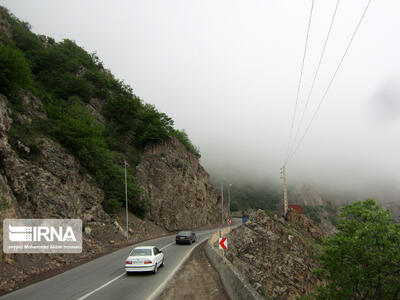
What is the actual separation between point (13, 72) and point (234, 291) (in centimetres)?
2769

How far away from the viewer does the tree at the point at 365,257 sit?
42.3 ft

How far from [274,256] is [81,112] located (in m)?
35.3

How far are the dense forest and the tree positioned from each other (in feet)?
82.6

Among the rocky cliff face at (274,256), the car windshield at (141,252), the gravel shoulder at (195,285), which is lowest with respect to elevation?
the rocky cliff face at (274,256)

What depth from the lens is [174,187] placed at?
2035 inches

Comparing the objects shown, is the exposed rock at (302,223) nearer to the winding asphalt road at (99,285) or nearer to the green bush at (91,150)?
the green bush at (91,150)

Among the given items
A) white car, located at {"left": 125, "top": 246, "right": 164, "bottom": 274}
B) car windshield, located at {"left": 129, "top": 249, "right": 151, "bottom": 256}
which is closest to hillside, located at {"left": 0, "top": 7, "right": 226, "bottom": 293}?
white car, located at {"left": 125, "top": 246, "right": 164, "bottom": 274}

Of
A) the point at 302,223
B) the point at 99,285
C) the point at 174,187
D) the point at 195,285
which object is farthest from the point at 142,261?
the point at 302,223

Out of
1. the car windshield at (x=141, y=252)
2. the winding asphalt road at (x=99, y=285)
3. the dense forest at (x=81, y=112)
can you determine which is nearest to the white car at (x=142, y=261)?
the car windshield at (x=141, y=252)

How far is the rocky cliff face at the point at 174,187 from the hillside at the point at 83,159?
211 millimetres

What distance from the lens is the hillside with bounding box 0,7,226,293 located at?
18.2 meters

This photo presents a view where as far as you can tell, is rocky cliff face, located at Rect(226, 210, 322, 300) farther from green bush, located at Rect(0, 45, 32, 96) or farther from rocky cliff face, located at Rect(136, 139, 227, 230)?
green bush, located at Rect(0, 45, 32, 96)

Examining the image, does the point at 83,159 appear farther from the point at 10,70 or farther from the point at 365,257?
the point at 365,257

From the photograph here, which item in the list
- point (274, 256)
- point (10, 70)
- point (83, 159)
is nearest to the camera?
point (10, 70)
